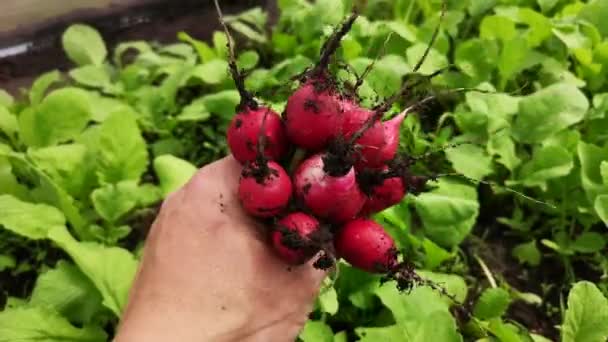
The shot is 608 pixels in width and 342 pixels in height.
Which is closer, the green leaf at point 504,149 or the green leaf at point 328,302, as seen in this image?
the green leaf at point 328,302

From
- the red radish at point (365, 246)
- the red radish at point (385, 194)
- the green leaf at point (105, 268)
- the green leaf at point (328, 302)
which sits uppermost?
the red radish at point (385, 194)

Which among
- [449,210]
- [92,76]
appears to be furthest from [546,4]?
[92,76]

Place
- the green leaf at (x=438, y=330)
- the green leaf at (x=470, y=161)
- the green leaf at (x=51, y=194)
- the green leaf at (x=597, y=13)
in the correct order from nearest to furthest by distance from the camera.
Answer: the green leaf at (x=438, y=330) < the green leaf at (x=51, y=194) < the green leaf at (x=470, y=161) < the green leaf at (x=597, y=13)

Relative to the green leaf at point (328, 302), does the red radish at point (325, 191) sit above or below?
above

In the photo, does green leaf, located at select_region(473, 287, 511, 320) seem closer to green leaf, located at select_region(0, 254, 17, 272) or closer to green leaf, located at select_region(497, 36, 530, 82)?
green leaf, located at select_region(497, 36, 530, 82)

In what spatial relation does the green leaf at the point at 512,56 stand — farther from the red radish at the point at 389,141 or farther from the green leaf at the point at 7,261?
the green leaf at the point at 7,261

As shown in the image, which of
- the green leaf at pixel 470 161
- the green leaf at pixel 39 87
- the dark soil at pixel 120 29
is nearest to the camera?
the green leaf at pixel 470 161

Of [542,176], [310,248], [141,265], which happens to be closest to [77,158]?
[141,265]

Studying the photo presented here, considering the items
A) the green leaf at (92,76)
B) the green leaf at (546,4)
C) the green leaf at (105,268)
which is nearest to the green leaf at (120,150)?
the green leaf at (105,268)
